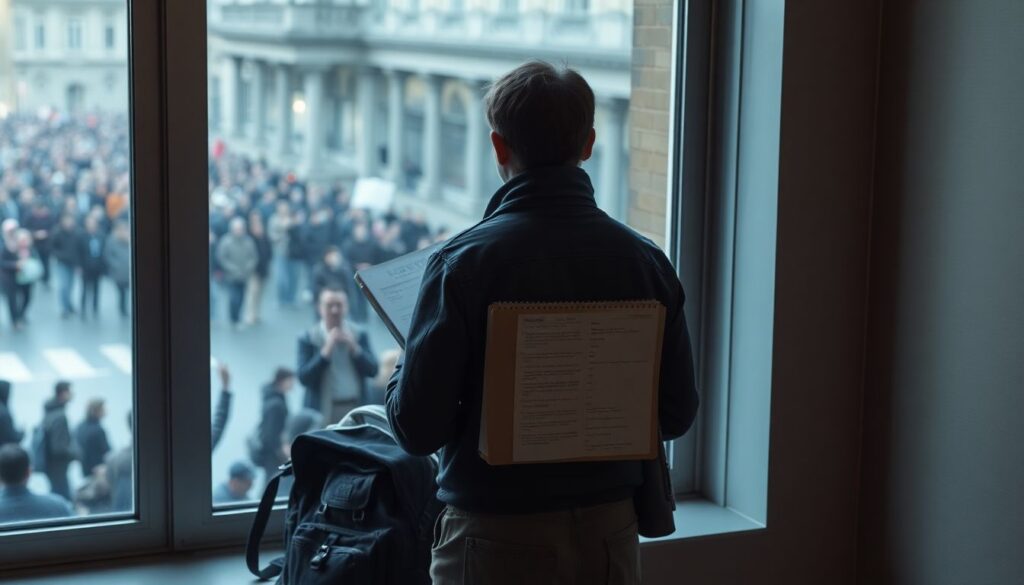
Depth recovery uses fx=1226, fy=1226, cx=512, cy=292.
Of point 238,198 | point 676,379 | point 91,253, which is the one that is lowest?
point 676,379

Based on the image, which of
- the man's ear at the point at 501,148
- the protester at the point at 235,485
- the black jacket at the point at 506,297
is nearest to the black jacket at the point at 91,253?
the protester at the point at 235,485

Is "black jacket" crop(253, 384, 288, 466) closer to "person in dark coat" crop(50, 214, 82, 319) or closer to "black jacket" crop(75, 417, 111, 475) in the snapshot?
"black jacket" crop(75, 417, 111, 475)

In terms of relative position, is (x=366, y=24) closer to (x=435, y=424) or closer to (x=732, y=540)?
(x=435, y=424)

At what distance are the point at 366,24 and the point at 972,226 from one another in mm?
1287

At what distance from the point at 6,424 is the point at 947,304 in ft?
6.20

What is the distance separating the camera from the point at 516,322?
1.69m

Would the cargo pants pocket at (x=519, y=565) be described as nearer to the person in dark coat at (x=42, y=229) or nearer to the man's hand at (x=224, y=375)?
the man's hand at (x=224, y=375)

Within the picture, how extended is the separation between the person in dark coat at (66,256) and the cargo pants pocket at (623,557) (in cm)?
120

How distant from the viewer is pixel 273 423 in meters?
2.59

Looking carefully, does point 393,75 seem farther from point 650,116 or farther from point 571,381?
point 571,381

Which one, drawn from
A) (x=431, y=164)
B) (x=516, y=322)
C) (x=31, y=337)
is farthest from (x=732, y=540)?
(x=31, y=337)

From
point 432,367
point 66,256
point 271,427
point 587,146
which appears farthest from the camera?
point 271,427

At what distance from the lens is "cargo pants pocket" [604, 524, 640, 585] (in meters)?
1.80

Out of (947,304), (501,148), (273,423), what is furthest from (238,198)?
(947,304)
